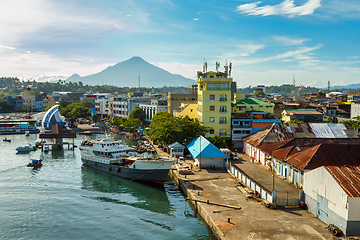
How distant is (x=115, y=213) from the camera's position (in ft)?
94.7

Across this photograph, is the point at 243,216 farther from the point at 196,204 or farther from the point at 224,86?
the point at 224,86

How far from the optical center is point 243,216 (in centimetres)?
2448

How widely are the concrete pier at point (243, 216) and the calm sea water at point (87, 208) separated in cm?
138

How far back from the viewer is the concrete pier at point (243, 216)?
21516mm

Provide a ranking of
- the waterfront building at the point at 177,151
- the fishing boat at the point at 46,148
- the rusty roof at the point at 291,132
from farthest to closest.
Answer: the fishing boat at the point at 46,148 < the waterfront building at the point at 177,151 < the rusty roof at the point at 291,132

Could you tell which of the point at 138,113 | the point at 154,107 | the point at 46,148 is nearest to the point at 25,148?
the point at 46,148

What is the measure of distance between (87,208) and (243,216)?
14213mm

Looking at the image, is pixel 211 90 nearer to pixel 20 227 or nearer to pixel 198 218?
pixel 198 218

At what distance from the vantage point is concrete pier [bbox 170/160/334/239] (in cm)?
2152

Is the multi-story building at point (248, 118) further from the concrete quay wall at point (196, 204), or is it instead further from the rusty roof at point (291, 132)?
the concrete quay wall at point (196, 204)

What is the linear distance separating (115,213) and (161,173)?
30.5 ft

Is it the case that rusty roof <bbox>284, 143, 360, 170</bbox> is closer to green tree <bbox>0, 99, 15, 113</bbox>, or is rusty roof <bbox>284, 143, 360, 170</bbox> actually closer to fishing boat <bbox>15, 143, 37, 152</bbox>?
fishing boat <bbox>15, 143, 37, 152</bbox>

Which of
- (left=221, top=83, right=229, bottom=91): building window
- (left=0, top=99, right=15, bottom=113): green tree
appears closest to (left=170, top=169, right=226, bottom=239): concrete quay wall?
(left=221, top=83, right=229, bottom=91): building window

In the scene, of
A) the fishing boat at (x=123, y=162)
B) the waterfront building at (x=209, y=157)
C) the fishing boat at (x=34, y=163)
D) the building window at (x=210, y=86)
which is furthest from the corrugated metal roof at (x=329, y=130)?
the fishing boat at (x=34, y=163)
